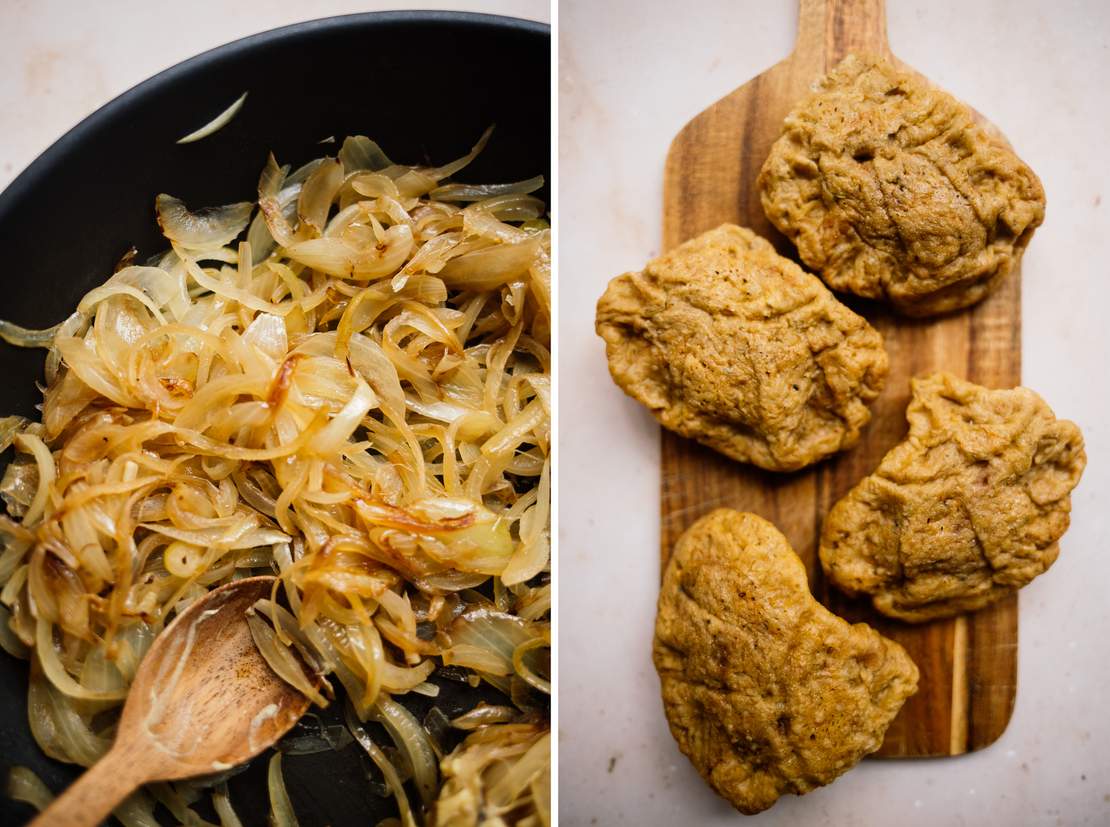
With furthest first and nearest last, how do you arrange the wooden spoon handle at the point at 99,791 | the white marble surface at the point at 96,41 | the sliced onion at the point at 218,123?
the white marble surface at the point at 96,41 → the sliced onion at the point at 218,123 → the wooden spoon handle at the point at 99,791

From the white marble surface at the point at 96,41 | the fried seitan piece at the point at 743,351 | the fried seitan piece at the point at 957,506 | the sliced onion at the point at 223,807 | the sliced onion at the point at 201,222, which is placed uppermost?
the white marble surface at the point at 96,41

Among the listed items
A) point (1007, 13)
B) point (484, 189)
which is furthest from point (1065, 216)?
point (484, 189)

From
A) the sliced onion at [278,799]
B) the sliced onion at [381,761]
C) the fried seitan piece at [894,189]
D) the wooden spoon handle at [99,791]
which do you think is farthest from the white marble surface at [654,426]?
the wooden spoon handle at [99,791]

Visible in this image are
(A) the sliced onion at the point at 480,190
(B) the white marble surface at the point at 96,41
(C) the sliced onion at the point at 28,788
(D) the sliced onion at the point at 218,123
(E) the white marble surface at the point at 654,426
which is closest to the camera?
(C) the sliced onion at the point at 28,788

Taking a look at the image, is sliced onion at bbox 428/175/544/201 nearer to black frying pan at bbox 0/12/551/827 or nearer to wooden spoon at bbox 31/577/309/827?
black frying pan at bbox 0/12/551/827

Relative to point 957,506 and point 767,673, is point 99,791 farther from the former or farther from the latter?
point 957,506

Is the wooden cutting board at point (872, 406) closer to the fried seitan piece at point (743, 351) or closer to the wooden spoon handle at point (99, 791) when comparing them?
the fried seitan piece at point (743, 351)

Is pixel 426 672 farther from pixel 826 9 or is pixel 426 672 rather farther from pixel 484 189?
pixel 826 9
